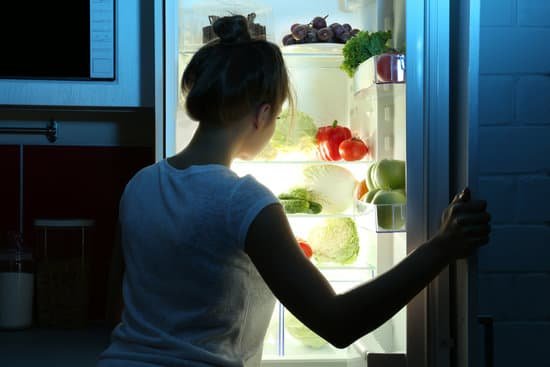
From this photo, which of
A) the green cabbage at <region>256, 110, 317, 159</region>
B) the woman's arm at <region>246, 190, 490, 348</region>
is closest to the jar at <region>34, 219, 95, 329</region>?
the green cabbage at <region>256, 110, 317, 159</region>

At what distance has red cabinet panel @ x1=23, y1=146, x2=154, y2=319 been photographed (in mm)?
2666

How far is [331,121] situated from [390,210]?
67cm

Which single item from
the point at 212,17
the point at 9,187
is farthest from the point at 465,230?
the point at 9,187

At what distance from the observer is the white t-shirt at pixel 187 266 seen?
1228 mm

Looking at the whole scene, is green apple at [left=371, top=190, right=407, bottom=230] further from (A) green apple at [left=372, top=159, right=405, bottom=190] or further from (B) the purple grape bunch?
(B) the purple grape bunch

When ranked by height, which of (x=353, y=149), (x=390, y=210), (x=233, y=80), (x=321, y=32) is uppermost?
(x=321, y=32)

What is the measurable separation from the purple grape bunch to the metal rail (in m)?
0.81

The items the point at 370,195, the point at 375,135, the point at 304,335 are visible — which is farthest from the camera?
the point at 304,335

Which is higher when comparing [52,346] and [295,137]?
[295,137]

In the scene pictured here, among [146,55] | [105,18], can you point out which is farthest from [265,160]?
[105,18]

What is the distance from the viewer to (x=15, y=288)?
236cm

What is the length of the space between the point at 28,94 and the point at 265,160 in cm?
67

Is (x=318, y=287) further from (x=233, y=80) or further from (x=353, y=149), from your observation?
(x=353, y=149)

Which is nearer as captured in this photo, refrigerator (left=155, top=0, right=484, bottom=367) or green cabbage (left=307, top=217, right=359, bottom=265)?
refrigerator (left=155, top=0, right=484, bottom=367)
